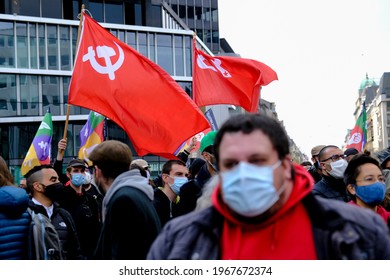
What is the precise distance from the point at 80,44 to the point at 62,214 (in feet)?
9.79

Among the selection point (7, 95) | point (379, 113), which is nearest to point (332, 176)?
point (7, 95)

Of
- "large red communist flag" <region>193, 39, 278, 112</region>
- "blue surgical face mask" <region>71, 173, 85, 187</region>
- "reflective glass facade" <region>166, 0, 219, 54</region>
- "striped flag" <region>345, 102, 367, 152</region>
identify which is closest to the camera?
"blue surgical face mask" <region>71, 173, 85, 187</region>

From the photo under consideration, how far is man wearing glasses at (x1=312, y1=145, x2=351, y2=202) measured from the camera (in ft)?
18.5

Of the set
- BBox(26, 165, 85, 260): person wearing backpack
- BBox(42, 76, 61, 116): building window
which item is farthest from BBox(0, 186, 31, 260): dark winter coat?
BBox(42, 76, 61, 116): building window

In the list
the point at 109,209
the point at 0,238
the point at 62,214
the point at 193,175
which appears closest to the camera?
the point at 109,209

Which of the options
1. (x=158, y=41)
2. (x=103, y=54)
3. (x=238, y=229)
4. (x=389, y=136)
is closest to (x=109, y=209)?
(x=238, y=229)

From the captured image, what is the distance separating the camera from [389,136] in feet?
447

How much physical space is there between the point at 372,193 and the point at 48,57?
128ft

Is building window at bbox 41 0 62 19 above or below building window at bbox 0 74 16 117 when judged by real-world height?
above

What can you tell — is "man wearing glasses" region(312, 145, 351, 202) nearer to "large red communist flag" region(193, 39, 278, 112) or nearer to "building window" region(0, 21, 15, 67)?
"large red communist flag" region(193, 39, 278, 112)

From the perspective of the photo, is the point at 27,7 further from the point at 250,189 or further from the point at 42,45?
the point at 250,189

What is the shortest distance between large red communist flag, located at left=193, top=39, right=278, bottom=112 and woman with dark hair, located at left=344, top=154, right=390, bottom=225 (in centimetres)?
529

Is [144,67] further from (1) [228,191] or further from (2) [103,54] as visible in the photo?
(1) [228,191]

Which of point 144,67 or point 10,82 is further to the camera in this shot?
point 10,82
